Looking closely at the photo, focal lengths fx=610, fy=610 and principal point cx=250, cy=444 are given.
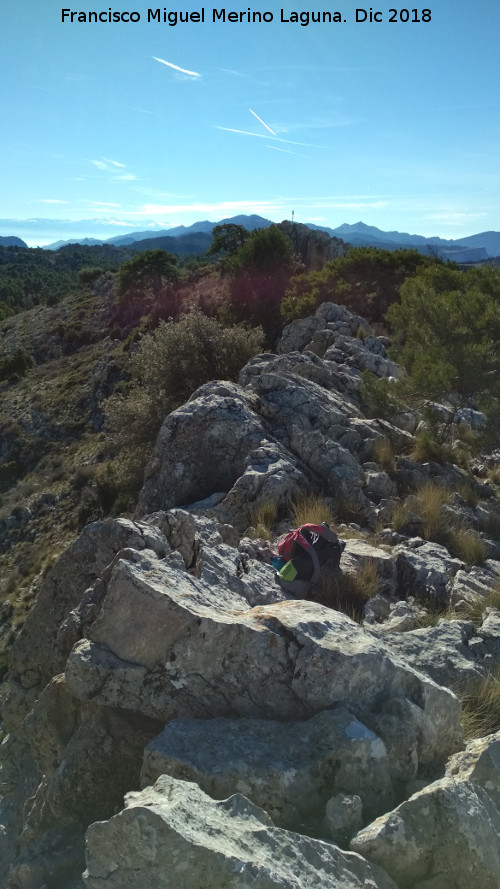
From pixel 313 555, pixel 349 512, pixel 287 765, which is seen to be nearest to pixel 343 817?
pixel 287 765

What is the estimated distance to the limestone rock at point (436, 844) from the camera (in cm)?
298

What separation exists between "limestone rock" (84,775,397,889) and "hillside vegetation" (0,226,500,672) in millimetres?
8870

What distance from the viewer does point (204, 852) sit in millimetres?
2611

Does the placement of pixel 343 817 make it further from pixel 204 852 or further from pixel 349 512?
pixel 349 512

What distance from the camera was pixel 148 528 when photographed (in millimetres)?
5949

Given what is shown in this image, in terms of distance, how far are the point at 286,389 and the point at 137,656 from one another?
7487 mm

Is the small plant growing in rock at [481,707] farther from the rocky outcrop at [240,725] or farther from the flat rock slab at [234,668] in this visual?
the flat rock slab at [234,668]

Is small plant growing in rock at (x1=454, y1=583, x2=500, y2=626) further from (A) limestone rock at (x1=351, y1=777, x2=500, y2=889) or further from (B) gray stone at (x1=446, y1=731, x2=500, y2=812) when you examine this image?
(A) limestone rock at (x1=351, y1=777, x2=500, y2=889)

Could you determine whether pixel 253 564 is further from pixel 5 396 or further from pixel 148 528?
pixel 5 396

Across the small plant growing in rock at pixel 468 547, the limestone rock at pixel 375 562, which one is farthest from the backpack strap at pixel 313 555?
the small plant growing in rock at pixel 468 547

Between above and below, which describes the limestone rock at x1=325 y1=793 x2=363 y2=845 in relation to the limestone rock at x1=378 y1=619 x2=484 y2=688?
above

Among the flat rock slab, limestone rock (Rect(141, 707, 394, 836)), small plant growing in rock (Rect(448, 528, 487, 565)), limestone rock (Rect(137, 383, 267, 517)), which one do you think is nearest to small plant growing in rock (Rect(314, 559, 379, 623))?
small plant growing in rock (Rect(448, 528, 487, 565))

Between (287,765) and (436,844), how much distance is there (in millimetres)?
830

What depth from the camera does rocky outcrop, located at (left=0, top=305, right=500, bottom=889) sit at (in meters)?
2.83
